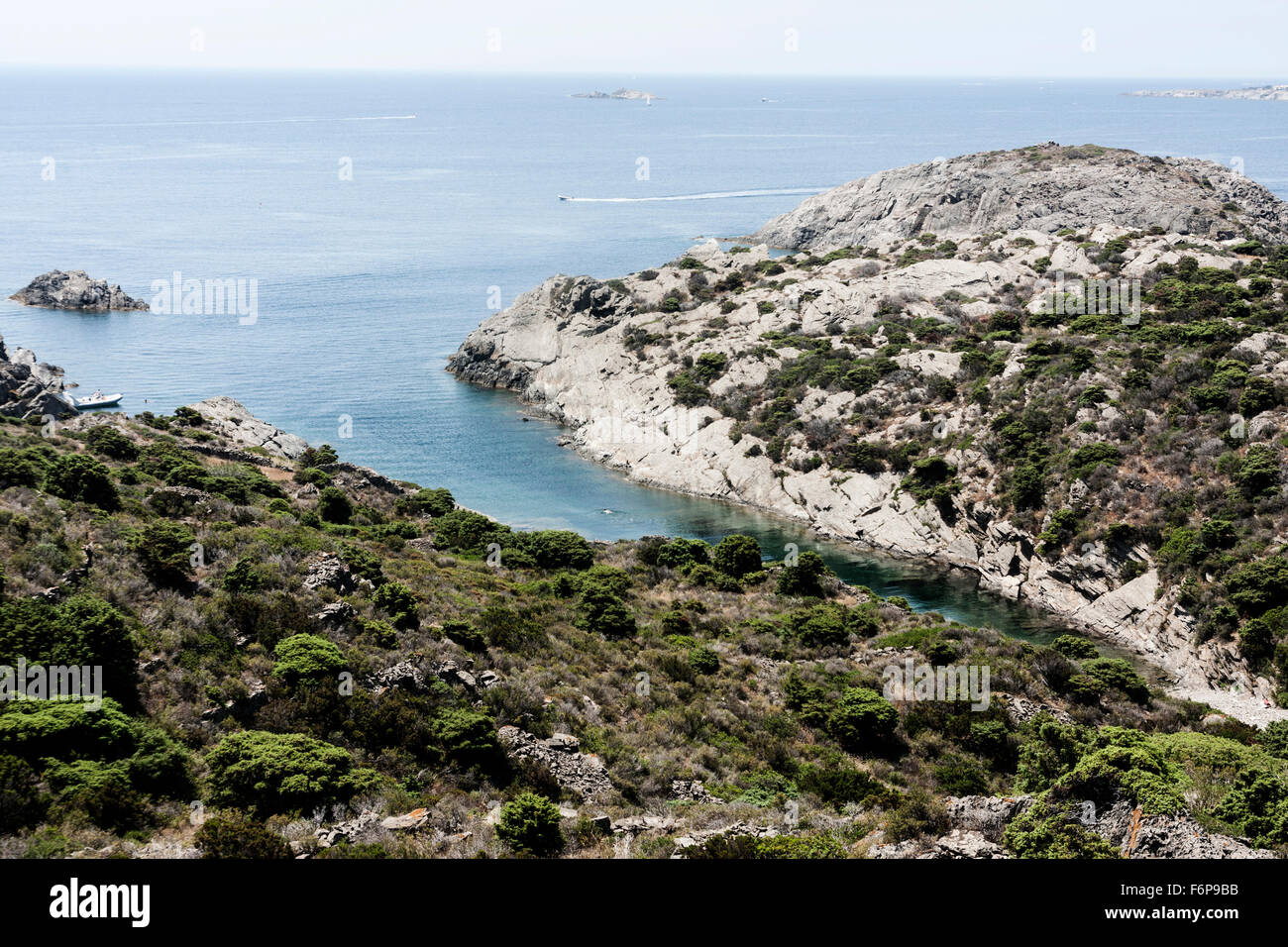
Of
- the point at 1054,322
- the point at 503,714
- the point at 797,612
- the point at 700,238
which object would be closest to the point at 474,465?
the point at 797,612

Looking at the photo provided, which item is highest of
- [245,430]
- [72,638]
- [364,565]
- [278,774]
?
[72,638]

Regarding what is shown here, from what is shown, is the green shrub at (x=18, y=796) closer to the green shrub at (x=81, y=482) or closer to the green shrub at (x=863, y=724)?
the green shrub at (x=81, y=482)

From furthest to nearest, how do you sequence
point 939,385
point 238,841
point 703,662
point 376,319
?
point 376,319 → point 939,385 → point 703,662 → point 238,841

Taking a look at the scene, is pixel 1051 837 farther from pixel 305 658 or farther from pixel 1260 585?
pixel 1260 585

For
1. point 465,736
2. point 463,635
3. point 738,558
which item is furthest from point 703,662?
point 738,558

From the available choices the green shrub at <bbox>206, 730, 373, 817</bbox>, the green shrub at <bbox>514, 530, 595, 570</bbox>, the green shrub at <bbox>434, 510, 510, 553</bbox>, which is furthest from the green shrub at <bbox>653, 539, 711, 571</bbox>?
the green shrub at <bbox>206, 730, 373, 817</bbox>
